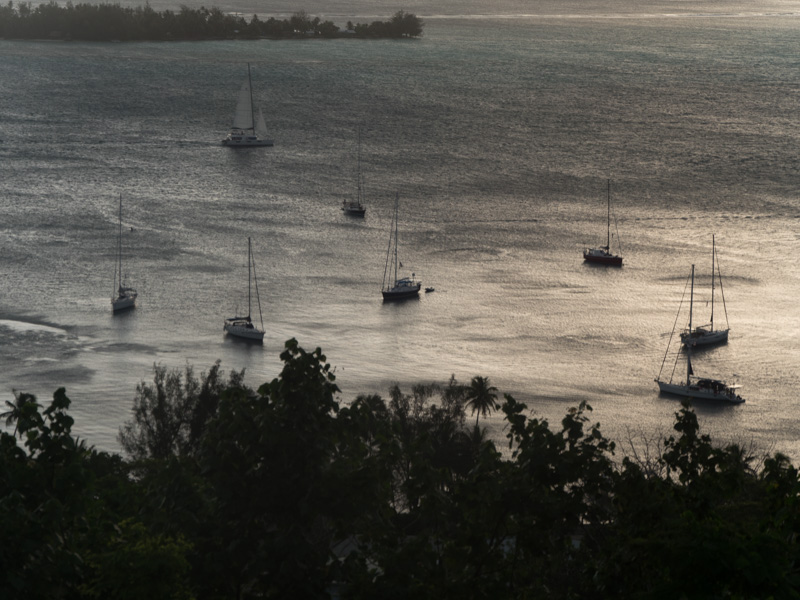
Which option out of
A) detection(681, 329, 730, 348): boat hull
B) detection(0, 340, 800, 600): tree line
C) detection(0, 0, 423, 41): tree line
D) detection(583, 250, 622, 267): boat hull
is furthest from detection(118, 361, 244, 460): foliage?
detection(0, 0, 423, 41): tree line

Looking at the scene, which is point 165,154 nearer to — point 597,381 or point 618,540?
point 597,381

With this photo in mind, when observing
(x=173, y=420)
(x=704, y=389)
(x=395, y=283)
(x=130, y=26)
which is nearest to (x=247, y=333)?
(x=395, y=283)

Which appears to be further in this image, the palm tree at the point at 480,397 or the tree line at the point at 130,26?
the tree line at the point at 130,26

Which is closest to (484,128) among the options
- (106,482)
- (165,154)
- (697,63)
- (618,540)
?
(165,154)

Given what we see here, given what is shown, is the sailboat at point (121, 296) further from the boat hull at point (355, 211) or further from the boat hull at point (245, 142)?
the boat hull at point (245, 142)

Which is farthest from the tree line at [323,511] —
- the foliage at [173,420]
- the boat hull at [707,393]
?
the boat hull at [707,393]

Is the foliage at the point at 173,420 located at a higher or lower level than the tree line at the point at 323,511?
lower

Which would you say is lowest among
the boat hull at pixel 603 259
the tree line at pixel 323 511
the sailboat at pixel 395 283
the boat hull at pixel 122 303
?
the boat hull at pixel 122 303
